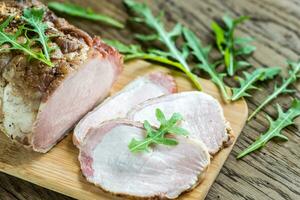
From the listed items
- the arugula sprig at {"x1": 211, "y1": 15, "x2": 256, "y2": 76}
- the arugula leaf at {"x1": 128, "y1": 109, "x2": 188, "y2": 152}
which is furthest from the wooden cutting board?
the arugula sprig at {"x1": 211, "y1": 15, "x2": 256, "y2": 76}

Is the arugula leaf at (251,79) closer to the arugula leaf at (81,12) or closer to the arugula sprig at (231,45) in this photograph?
the arugula sprig at (231,45)

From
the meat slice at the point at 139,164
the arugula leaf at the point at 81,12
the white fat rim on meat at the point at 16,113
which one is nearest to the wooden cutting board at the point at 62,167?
the meat slice at the point at 139,164

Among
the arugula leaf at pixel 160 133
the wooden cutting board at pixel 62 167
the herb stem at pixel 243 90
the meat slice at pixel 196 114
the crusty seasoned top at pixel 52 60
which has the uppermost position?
the crusty seasoned top at pixel 52 60

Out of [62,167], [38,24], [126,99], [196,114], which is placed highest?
[38,24]

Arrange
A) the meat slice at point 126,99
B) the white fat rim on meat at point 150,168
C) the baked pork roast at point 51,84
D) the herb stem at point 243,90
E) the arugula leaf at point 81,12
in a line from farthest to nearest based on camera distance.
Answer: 1. the arugula leaf at point 81,12
2. the herb stem at point 243,90
3. the meat slice at point 126,99
4. the baked pork roast at point 51,84
5. the white fat rim on meat at point 150,168

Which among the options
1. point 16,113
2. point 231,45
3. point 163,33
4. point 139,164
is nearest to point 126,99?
point 139,164

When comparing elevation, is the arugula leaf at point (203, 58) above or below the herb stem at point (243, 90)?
below

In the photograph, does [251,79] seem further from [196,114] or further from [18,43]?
[18,43]

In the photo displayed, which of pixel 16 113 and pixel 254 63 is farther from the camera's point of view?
pixel 254 63

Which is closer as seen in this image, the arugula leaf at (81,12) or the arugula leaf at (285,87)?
the arugula leaf at (285,87)
